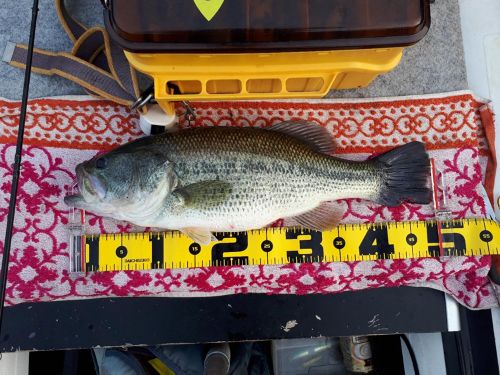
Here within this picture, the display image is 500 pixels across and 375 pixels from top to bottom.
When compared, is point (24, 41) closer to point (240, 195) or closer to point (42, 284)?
point (42, 284)

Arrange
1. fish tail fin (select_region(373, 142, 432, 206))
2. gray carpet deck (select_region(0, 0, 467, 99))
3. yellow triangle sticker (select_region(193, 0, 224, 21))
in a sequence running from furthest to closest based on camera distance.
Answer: gray carpet deck (select_region(0, 0, 467, 99)) → fish tail fin (select_region(373, 142, 432, 206)) → yellow triangle sticker (select_region(193, 0, 224, 21))

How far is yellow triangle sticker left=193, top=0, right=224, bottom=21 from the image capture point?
976 mm

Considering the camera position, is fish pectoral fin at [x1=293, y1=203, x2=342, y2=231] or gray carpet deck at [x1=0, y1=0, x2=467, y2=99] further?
gray carpet deck at [x1=0, y1=0, x2=467, y2=99]

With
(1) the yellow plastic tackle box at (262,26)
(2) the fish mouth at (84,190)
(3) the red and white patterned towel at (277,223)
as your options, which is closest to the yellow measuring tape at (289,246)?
(3) the red and white patterned towel at (277,223)

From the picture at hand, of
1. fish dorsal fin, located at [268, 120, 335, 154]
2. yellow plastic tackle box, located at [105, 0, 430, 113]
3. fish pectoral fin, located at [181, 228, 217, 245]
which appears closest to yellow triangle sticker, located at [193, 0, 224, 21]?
yellow plastic tackle box, located at [105, 0, 430, 113]

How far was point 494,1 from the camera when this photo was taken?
5.12 feet

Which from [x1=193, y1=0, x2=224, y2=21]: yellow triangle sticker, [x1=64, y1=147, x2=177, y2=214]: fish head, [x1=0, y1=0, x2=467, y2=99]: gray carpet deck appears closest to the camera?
[x1=193, y1=0, x2=224, y2=21]: yellow triangle sticker

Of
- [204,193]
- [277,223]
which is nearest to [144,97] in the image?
[204,193]

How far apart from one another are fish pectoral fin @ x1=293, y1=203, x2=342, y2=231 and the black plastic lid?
1.87 feet

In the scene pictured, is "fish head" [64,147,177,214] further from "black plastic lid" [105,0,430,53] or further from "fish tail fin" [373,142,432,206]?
"fish tail fin" [373,142,432,206]

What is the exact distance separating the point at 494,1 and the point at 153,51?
4.30ft

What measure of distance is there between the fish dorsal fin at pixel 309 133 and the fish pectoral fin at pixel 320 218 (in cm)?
19

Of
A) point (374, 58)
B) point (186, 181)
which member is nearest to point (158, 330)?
point (186, 181)

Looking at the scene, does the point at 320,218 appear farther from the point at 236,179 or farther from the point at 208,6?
the point at 208,6
